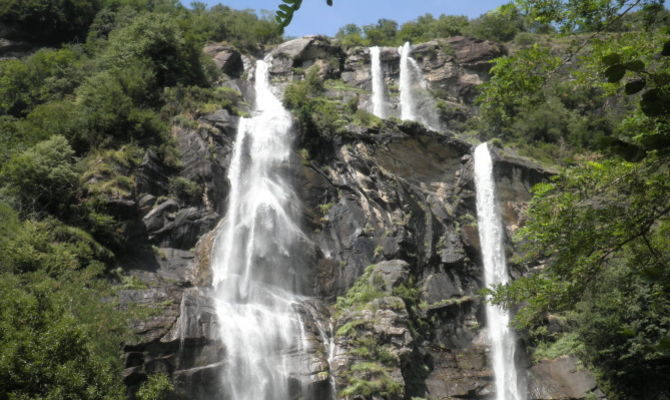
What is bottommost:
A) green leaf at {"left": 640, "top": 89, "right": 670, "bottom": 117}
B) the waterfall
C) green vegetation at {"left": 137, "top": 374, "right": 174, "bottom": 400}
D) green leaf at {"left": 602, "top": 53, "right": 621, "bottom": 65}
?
green vegetation at {"left": 137, "top": 374, "right": 174, "bottom": 400}

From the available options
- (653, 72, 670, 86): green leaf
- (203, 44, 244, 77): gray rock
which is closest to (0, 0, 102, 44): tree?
A: (203, 44, 244, 77): gray rock

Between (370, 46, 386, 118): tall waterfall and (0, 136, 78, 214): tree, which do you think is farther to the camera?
(370, 46, 386, 118): tall waterfall

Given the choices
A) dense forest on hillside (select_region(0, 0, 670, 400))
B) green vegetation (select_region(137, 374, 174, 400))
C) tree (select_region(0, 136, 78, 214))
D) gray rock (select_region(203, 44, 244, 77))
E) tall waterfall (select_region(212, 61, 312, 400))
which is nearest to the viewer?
dense forest on hillside (select_region(0, 0, 670, 400))

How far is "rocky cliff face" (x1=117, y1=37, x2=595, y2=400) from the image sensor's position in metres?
15.2

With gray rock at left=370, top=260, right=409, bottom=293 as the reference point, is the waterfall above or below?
above

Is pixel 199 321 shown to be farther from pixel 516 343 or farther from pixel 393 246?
pixel 516 343

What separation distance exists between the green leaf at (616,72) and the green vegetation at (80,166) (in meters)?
1.12

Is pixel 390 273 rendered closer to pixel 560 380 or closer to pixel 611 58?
pixel 560 380

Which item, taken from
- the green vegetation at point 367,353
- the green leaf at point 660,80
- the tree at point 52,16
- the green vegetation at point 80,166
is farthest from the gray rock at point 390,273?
the tree at point 52,16

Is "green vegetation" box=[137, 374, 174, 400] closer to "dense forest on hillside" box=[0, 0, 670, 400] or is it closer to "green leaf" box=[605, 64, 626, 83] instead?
"dense forest on hillside" box=[0, 0, 670, 400]

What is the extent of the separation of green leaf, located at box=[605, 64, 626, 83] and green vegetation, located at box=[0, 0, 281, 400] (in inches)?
44.2

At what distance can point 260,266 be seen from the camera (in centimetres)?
1986

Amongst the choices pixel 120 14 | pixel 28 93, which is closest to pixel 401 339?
pixel 28 93

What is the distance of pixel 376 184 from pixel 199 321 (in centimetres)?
1145
